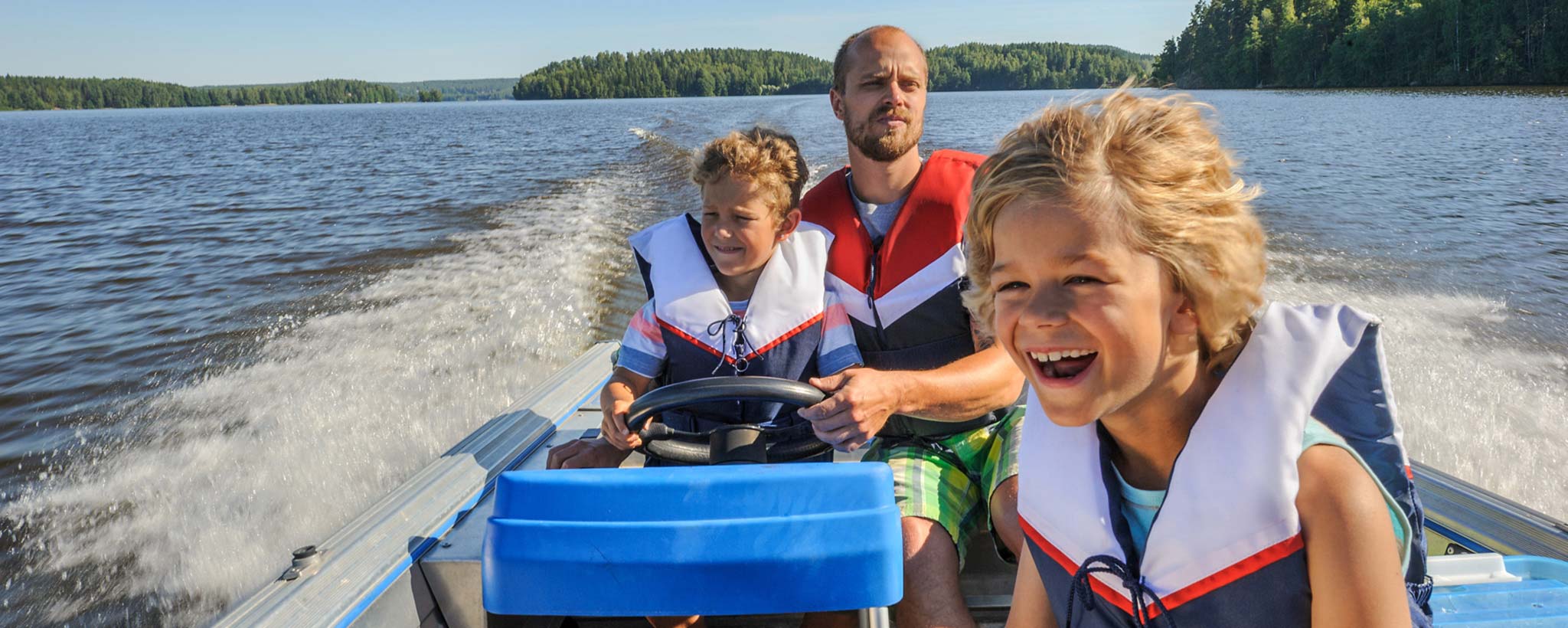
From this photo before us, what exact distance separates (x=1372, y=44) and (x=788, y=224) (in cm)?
5438

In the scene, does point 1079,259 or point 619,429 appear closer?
point 1079,259

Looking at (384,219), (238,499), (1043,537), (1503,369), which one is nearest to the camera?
(1043,537)

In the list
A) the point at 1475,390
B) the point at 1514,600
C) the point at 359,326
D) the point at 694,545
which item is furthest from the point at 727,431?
the point at 359,326

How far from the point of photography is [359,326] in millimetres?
5441

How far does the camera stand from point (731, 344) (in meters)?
2.15

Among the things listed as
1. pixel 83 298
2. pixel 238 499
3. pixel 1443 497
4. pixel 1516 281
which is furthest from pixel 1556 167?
pixel 83 298

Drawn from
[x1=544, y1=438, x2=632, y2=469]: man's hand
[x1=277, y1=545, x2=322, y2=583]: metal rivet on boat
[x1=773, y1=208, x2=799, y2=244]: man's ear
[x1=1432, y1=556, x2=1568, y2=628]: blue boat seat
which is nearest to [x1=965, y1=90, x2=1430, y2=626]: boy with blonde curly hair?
[x1=1432, y1=556, x2=1568, y2=628]: blue boat seat

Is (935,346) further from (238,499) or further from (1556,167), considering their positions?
(1556,167)

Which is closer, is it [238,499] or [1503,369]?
[238,499]

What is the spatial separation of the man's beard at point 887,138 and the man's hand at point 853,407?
0.64 meters

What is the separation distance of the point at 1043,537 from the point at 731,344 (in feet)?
3.28

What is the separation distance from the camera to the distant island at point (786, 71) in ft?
176

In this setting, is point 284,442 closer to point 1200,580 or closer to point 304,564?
point 304,564

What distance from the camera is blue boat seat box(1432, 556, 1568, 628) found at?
150 cm
